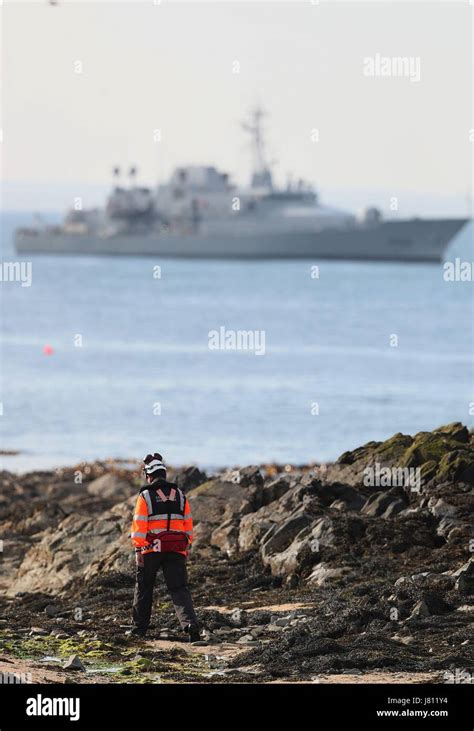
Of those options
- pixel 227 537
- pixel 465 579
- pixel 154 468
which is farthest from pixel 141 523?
pixel 227 537

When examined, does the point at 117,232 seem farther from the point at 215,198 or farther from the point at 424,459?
the point at 424,459

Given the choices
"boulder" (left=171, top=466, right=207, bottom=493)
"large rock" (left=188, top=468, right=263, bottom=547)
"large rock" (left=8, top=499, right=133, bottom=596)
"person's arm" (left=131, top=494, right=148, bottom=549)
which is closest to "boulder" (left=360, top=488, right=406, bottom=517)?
"large rock" (left=188, top=468, right=263, bottom=547)

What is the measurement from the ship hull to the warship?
83 millimetres

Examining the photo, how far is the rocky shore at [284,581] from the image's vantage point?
46.5 ft

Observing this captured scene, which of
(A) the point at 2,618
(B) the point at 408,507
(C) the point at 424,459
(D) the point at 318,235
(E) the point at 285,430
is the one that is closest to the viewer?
(A) the point at 2,618

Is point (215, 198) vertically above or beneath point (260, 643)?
above

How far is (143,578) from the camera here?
1559cm

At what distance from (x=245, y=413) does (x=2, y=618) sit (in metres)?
28.3

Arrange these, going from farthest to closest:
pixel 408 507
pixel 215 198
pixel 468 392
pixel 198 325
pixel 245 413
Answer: pixel 215 198 < pixel 198 325 < pixel 468 392 < pixel 245 413 < pixel 408 507

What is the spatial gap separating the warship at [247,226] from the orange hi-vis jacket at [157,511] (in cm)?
11008

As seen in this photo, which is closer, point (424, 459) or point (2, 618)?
point (2, 618)

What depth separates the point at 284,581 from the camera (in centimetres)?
1825

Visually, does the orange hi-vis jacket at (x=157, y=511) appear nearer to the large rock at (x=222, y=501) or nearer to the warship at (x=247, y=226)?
the large rock at (x=222, y=501)
